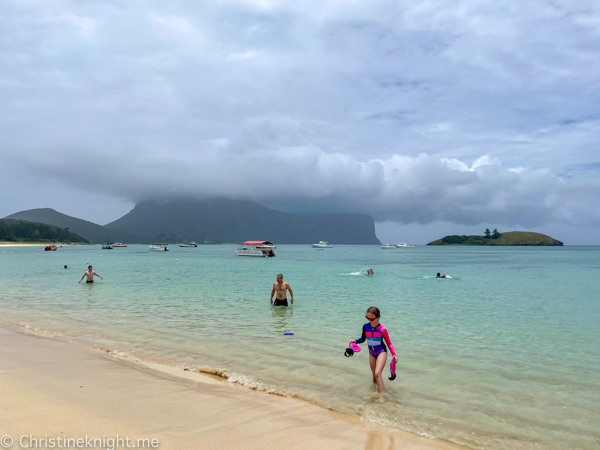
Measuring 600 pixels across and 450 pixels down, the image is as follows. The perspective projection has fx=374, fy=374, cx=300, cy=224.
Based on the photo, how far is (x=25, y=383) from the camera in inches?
305

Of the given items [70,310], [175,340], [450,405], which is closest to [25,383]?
[175,340]

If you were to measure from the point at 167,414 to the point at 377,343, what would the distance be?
14.7ft

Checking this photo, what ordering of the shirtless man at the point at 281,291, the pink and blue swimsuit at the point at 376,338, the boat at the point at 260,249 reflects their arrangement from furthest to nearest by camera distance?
1. the boat at the point at 260,249
2. the shirtless man at the point at 281,291
3. the pink and blue swimsuit at the point at 376,338

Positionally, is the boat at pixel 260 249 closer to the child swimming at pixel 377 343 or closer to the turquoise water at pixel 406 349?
the turquoise water at pixel 406 349

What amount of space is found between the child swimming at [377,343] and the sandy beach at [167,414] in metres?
1.50

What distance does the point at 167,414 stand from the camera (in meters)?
6.44

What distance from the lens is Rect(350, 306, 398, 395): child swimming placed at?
8.09 meters

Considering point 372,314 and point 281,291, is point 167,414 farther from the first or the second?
point 281,291

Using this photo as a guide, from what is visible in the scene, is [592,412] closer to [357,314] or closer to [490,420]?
[490,420]

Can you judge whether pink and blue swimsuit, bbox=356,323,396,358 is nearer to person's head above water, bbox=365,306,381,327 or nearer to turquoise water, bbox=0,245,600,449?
person's head above water, bbox=365,306,381,327

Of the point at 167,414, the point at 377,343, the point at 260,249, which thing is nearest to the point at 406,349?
the point at 377,343

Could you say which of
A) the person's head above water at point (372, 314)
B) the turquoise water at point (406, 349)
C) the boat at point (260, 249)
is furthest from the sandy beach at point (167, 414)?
the boat at point (260, 249)

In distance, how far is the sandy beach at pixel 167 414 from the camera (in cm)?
565

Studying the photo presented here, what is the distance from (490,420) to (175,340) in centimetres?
986
